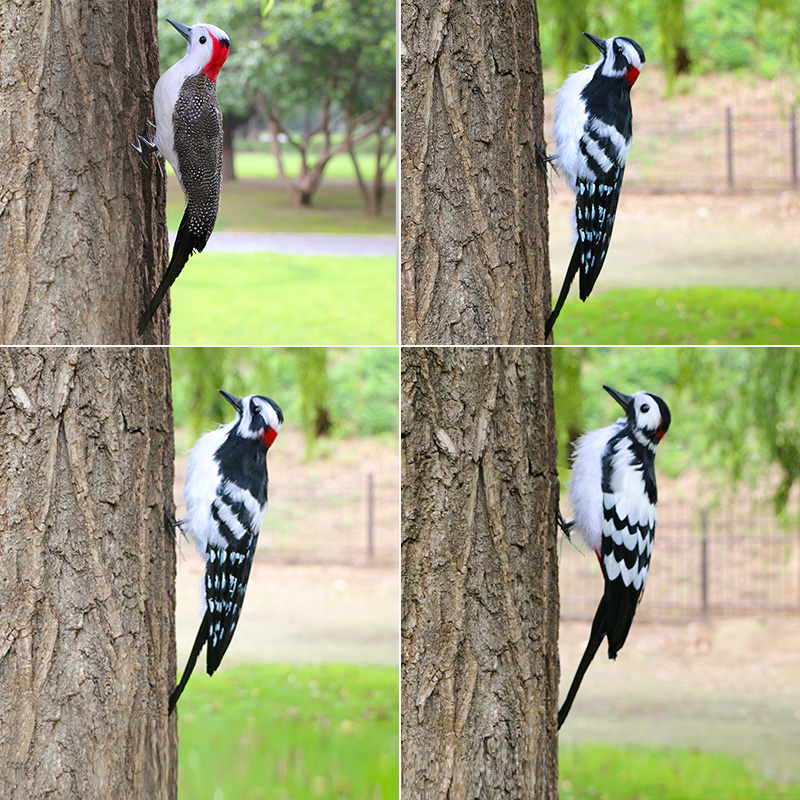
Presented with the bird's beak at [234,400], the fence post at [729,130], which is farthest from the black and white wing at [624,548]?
the fence post at [729,130]

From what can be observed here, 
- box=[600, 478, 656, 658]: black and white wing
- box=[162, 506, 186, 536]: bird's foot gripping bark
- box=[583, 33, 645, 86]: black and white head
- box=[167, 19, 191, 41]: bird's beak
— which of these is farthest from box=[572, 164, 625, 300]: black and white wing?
box=[162, 506, 186, 536]: bird's foot gripping bark

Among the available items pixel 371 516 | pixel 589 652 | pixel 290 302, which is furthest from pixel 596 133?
pixel 290 302

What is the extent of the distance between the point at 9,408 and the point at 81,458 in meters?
0.14

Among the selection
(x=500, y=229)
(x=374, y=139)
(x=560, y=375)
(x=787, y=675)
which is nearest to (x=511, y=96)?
(x=500, y=229)

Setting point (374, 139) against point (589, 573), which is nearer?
point (589, 573)

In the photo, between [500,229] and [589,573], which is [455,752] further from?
[500,229]

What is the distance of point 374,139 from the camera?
76.5 inches

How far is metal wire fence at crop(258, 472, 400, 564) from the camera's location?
6.62ft

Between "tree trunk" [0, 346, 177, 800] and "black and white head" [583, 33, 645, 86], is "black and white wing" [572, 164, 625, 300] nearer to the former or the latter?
"black and white head" [583, 33, 645, 86]

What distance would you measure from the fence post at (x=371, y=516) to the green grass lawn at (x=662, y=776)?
0.70m

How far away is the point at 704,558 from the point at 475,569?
6.02ft

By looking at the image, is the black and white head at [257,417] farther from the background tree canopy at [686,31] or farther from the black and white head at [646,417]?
the background tree canopy at [686,31]

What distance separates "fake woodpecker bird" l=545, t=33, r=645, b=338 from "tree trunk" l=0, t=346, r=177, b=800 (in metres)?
0.77

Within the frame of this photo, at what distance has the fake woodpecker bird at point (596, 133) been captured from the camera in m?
1.55
